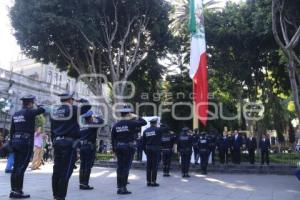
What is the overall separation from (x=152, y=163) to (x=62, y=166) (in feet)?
14.0

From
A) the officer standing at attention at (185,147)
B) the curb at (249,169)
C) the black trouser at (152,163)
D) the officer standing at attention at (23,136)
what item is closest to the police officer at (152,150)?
the black trouser at (152,163)

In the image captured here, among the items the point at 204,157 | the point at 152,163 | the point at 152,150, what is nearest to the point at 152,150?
the point at 152,150

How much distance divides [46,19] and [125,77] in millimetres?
5929

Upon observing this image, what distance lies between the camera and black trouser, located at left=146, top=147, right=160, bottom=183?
11492mm

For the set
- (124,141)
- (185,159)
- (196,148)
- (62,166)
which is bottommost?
(62,166)

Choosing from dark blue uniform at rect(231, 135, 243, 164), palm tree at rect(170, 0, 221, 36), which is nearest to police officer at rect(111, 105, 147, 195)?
dark blue uniform at rect(231, 135, 243, 164)

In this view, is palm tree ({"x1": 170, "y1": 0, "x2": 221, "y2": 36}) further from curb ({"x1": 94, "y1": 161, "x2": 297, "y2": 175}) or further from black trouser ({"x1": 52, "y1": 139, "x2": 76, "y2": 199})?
black trouser ({"x1": 52, "y1": 139, "x2": 76, "y2": 199})

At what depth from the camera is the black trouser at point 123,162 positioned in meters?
9.59

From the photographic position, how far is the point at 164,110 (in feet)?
103

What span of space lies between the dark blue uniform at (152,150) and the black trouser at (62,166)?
4056 millimetres

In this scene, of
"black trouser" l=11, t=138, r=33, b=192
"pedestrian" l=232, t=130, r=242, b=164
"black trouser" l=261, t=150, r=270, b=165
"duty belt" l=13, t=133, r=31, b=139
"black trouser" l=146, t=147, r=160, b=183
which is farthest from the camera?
"pedestrian" l=232, t=130, r=242, b=164

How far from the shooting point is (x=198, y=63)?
2180 centimetres

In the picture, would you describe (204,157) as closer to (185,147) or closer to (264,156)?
(185,147)

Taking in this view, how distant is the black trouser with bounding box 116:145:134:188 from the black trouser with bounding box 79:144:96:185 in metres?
1.01
